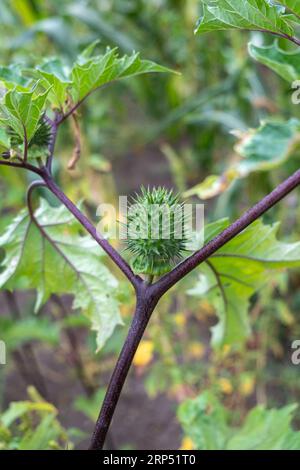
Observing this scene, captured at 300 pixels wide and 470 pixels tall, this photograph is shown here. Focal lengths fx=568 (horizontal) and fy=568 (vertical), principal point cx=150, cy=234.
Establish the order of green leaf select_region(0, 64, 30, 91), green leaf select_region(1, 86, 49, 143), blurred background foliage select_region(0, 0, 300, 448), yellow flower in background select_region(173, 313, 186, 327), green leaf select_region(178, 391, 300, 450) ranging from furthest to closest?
yellow flower in background select_region(173, 313, 186, 327) < blurred background foliage select_region(0, 0, 300, 448) < green leaf select_region(178, 391, 300, 450) < green leaf select_region(0, 64, 30, 91) < green leaf select_region(1, 86, 49, 143)

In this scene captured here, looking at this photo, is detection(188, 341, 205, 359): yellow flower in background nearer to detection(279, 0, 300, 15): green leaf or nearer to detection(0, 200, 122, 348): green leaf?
detection(0, 200, 122, 348): green leaf

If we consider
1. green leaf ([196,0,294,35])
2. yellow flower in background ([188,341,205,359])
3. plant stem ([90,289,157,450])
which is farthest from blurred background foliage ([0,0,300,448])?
green leaf ([196,0,294,35])

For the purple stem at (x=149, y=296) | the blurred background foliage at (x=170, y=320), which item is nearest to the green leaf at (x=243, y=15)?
the purple stem at (x=149, y=296)

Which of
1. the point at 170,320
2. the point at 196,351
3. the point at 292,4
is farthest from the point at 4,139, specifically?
the point at 196,351

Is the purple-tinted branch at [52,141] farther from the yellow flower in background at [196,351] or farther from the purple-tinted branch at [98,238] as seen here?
the yellow flower in background at [196,351]

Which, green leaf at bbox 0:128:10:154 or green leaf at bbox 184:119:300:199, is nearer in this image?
green leaf at bbox 0:128:10:154

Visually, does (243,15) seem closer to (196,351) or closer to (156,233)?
(156,233)

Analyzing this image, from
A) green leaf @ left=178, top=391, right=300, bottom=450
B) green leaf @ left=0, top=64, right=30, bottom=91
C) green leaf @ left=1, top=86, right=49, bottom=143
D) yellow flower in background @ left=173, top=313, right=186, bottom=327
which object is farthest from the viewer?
yellow flower in background @ left=173, top=313, right=186, bottom=327

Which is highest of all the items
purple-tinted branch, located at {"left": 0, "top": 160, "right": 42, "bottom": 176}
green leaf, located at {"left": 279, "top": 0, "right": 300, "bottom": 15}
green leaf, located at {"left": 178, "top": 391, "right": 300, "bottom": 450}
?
green leaf, located at {"left": 279, "top": 0, "right": 300, "bottom": 15}
